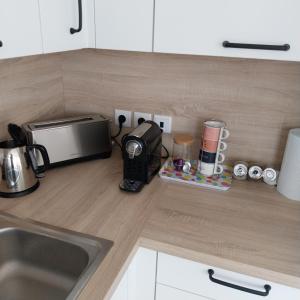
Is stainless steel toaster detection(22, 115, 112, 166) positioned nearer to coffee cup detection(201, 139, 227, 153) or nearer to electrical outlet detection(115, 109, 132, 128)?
electrical outlet detection(115, 109, 132, 128)

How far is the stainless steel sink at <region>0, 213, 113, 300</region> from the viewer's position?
3.10 ft

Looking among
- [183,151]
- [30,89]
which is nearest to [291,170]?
[183,151]

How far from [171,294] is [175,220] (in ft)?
0.80

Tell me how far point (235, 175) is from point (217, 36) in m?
0.61

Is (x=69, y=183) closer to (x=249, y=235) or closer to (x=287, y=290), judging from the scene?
(x=249, y=235)

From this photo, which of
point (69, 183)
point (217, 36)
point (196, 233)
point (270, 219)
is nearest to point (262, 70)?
point (217, 36)

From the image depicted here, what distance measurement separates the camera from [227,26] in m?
0.93

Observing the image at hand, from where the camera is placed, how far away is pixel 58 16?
0.97 m

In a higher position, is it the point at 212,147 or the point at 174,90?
the point at 174,90

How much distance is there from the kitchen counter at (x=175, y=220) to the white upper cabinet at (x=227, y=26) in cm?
53

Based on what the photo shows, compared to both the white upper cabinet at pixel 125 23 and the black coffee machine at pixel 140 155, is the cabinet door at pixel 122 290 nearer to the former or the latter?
the black coffee machine at pixel 140 155

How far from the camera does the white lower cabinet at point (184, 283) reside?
0.91 metres

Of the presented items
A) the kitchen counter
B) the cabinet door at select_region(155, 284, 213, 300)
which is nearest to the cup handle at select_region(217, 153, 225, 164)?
the kitchen counter

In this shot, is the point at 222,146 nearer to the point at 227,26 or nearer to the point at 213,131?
the point at 213,131
